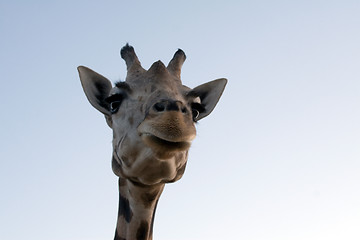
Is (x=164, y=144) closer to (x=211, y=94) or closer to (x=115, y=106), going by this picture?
(x=115, y=106)

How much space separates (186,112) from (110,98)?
1.39 meters

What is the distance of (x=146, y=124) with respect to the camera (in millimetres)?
4344

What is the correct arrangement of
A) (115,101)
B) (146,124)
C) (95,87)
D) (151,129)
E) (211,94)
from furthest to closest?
(211,94)
(95,87)
(115,101)
(146,124)
(151,129)

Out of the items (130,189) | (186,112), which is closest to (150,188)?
(130,189)

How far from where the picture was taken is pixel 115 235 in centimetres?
600

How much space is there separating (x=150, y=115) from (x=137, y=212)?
6.44 ft

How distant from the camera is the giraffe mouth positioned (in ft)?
13.9

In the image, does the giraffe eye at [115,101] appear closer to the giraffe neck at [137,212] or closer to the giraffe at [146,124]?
the giraffe at [146,124]

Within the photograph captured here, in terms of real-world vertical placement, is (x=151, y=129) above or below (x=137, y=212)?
above

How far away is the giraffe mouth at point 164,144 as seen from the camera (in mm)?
4242

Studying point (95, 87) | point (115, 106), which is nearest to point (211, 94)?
point (115, 106)

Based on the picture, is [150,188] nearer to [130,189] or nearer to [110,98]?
[130,189]

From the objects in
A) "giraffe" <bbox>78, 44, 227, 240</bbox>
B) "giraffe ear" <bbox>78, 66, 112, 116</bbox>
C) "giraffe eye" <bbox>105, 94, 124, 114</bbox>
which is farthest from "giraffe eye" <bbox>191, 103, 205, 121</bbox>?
"giraffe ear" <bbox>78, 66, 112, 116</bbox>

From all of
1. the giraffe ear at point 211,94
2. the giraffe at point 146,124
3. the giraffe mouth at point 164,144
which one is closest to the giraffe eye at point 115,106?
the giraffe at point 146,124
